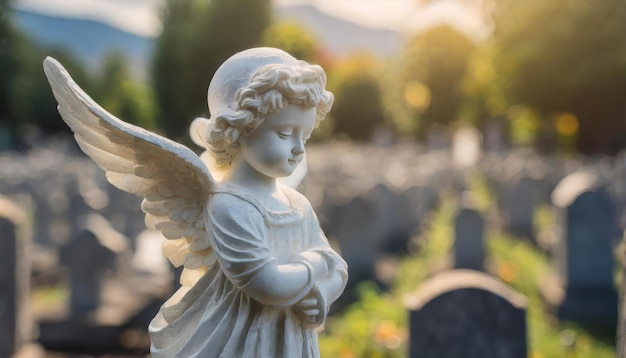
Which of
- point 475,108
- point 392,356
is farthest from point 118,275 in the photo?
point 475,108

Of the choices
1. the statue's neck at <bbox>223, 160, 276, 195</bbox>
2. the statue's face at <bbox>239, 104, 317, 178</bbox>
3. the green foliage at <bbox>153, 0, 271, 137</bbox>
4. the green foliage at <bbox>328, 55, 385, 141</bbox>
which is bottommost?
the statue's neck at <bbox>223, 160, 276, 195</bbox>

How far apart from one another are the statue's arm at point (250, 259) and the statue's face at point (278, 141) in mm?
168

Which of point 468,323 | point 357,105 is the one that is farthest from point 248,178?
point 357,105

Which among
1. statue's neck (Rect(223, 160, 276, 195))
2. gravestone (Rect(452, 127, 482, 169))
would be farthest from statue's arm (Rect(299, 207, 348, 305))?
gravestone (Rect(452, 127, 482, 169))

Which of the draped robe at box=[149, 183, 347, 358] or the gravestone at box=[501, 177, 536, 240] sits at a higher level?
the gravestone at box=[501, 177, 536, 240]

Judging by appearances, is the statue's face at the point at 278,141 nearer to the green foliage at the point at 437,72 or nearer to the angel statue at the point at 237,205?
the angel statue at the point at 237,205

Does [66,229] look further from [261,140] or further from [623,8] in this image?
[623,8]

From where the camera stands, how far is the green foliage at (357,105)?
43.6m

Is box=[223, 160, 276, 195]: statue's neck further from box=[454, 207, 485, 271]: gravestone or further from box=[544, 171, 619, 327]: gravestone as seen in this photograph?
box=[454, 207, 485, 271]: gravestone

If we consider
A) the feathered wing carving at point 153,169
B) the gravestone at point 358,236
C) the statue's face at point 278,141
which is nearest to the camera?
the feathered wing carving at point 153,169

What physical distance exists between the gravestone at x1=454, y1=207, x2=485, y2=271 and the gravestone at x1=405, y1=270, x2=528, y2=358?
4395 millimetres

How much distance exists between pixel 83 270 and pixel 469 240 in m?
5.02

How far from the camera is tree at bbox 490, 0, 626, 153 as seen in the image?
20.0m

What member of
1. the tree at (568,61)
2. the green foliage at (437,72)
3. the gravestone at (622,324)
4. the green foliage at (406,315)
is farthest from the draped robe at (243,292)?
the green foliage at (437,72)
